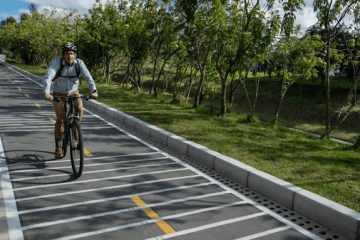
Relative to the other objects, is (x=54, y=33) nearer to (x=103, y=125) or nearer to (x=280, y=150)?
(x=103, y=125)

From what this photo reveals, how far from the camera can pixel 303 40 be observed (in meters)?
15.5

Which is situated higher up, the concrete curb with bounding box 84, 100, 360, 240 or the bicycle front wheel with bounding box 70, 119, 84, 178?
the bicycle front wheel with bounding box 70, 119, 84, 178

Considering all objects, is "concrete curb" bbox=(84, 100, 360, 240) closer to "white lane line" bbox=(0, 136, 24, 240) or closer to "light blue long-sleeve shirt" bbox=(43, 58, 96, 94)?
"light blue long-sleeve shirt" bbox=(43, 58, 96, 94)

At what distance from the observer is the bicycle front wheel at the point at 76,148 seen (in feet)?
17.4

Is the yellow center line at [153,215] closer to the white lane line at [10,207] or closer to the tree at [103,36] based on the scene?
the white lane line at [10,207]

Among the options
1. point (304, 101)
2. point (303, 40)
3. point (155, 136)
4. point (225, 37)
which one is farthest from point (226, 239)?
point (304, 101)

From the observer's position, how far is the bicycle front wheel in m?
5.31

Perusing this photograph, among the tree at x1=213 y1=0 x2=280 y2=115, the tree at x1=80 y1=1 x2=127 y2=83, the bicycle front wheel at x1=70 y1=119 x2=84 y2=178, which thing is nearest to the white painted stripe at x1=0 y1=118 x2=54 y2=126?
the bicycle front wheel at x1=70 y1=119 x2=84 y2=178

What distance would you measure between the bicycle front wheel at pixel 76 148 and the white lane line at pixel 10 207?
955 mm

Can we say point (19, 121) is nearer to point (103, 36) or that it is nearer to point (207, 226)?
point (207, 226)

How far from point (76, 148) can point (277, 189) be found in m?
3.10

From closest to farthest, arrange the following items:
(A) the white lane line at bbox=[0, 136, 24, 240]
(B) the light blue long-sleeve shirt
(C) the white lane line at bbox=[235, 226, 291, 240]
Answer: (A) the white lane line at bbox=[0, 136, 24, 240], (C) the white lane line at bbox=[235, 226, 291, 240], (B) the light blue long-sleeve shirt

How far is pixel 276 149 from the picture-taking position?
740cm

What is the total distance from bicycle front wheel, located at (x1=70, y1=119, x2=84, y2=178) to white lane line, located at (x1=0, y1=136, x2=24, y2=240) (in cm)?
96
